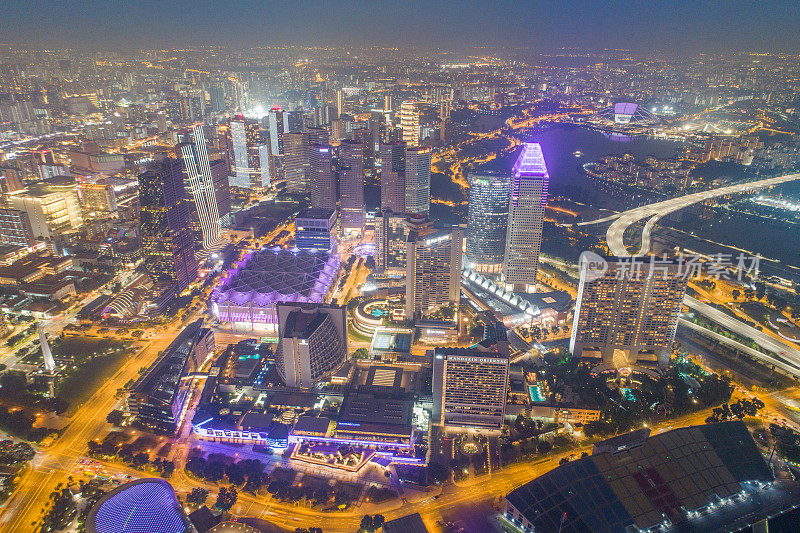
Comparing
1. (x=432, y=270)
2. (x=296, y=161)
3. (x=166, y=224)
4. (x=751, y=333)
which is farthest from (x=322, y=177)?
(x=751, y=333)

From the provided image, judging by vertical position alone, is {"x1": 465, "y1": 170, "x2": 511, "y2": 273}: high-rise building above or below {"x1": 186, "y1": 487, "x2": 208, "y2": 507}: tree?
above

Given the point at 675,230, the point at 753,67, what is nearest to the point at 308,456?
the point at 675,230

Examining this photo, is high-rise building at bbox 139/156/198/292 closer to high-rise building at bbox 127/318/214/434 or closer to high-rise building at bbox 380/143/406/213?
high-rise building at bbox 127/318/214/434

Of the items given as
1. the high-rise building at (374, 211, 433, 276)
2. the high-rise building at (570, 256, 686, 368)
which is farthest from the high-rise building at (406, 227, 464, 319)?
the high-rise building at (570, 256, 686, 368)

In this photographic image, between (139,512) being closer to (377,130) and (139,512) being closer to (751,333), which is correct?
(751,333)

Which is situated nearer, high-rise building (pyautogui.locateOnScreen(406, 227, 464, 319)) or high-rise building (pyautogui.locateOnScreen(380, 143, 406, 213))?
high-rise building (pyautogui.locateOnScreen(406, 227, 464, 319))

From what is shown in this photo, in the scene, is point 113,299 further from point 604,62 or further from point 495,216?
point 604,62
